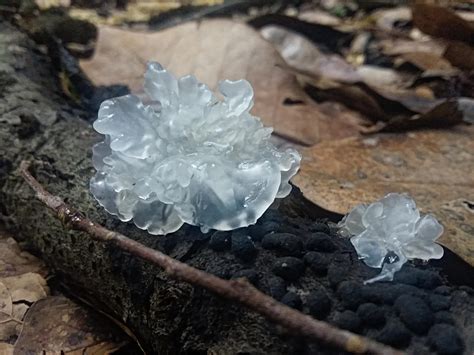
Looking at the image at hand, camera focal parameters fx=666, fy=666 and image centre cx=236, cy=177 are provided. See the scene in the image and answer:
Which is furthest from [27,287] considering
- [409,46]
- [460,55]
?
[409,46]

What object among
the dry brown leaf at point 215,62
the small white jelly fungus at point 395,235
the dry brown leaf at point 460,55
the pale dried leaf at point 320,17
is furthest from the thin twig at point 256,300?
the pale dried leaf at point 320,17

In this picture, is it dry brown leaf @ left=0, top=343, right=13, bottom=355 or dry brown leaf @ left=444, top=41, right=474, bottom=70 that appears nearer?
dry brown leaf @ left=0, top=343, right=13, bottom=355

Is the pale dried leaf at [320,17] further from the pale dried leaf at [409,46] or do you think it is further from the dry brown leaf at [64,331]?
the dry brown leaf at [64,331]

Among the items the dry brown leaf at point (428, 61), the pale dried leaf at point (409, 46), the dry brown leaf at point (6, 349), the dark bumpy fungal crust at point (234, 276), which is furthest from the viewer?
the pale dried leaf at point (409, 46)

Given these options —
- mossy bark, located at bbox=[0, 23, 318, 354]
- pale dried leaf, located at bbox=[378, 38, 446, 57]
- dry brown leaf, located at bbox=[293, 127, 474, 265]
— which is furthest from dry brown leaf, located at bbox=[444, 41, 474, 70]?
mossy bark, located at bbox=[0, 23, 318, 354]

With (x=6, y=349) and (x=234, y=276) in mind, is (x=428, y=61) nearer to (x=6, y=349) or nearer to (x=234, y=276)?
Result: (x=234, y=276)

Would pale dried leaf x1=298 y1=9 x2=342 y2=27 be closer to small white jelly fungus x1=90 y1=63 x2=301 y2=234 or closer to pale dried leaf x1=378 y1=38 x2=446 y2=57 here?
pale dried leaf x1=378 y1=38 x2=446 y2=57
